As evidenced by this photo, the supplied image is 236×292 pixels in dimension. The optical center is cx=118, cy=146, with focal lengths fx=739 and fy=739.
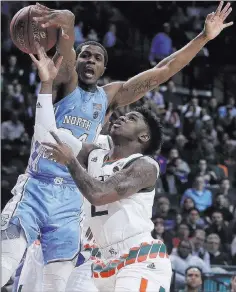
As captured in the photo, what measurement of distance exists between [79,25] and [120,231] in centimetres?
1099

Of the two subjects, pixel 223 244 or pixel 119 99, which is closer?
pixel 119 99

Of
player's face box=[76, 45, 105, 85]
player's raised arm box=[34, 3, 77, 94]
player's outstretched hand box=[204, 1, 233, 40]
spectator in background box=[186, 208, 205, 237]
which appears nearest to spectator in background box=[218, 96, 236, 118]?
spectator in background box=[186, 208, 205, 237]

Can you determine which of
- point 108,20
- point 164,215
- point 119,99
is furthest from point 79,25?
point 119,99

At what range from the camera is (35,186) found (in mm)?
5652

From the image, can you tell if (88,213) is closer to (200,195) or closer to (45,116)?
(45,116)

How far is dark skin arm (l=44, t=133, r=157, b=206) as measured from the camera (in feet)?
15.4

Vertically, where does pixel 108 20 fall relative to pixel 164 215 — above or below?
above

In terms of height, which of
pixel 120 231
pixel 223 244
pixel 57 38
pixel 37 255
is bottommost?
pixel 223 244

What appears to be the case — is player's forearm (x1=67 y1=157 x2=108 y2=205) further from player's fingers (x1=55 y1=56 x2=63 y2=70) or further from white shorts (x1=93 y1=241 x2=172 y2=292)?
player's fingers (x1=55 y1=56 x2=63 y2=70)

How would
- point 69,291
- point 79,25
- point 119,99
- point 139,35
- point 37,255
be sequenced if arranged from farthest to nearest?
point 139,35 < point 79,25 < point 119,99 < point 37,255 < point 69,291

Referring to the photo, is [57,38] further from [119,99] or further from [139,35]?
[139,35]

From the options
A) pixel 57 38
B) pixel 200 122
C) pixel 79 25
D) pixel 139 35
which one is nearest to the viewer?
pixel 57 38

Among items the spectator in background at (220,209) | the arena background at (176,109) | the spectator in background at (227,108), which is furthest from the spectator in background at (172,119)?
the spectator in background at (220,209)

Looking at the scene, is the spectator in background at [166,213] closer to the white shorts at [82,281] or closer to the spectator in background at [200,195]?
the spectator in background at [200,195]
